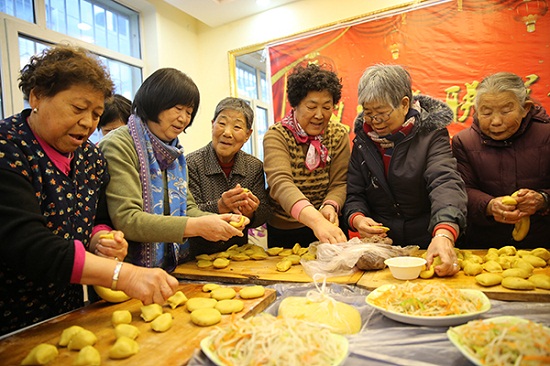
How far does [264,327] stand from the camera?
104 cm

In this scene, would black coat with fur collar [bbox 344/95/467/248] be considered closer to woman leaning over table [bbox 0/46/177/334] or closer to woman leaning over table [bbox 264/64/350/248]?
woman leaning over table [bbox 264/64/350/248]

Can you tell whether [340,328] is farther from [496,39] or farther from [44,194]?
[496,39]

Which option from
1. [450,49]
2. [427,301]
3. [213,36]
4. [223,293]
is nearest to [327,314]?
[427,301]

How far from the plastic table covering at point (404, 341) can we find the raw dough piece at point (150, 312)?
13.0 inches

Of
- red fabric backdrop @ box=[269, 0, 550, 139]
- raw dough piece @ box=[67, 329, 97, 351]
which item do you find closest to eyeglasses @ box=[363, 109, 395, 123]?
raw dough piece @ box=[67, 329, 97, 351]

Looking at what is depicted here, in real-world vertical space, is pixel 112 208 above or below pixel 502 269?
above

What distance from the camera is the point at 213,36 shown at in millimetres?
5703

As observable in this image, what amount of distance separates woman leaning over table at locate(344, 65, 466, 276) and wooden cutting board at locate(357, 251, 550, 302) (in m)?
0.36

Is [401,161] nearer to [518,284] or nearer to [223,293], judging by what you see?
[518,284]

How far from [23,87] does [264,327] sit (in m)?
1.27

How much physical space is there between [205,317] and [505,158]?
6.69 ft

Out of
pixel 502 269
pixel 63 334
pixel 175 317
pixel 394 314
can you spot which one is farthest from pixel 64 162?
pixel 502 269

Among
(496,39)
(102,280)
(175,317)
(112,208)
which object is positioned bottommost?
(175,317)

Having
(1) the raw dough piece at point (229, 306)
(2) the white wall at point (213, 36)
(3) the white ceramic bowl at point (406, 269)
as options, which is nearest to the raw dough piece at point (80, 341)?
(1) the raw dough piece at point (229, 306)
